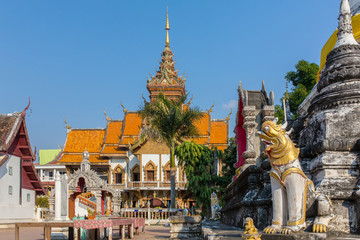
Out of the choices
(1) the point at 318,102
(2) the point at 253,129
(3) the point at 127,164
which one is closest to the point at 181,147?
(2) the point at 253,129

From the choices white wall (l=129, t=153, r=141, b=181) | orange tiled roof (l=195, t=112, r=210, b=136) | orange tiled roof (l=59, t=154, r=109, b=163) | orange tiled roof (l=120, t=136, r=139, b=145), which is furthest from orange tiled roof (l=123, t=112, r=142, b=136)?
orange tiled roof (l=195, t=112, r=210, b=136)

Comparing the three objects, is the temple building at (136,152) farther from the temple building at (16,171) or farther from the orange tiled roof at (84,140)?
the temple building at (16,171)

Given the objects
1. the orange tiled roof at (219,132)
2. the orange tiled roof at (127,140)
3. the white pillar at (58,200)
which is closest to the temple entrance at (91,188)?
the white pillar at (58,200)

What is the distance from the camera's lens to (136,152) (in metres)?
34.1

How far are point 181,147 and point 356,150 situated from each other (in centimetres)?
1443

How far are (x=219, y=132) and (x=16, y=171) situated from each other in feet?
57.3

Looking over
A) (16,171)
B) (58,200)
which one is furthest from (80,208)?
(16,171)

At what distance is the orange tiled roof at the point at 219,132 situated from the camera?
35.1 metres

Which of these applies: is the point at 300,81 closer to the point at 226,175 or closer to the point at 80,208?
the point at 226,175

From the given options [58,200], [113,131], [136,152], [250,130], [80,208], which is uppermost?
[113,131]

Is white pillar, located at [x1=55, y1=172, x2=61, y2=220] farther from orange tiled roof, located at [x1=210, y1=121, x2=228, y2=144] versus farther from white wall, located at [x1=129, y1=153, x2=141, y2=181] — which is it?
orange tiled roof, located at [x1=210, y1=121, x2=228, y2=144]

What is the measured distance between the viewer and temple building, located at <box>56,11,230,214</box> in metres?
33.5

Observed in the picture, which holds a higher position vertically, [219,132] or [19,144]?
[219,132]

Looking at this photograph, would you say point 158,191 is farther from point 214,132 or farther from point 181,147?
point 181,147
